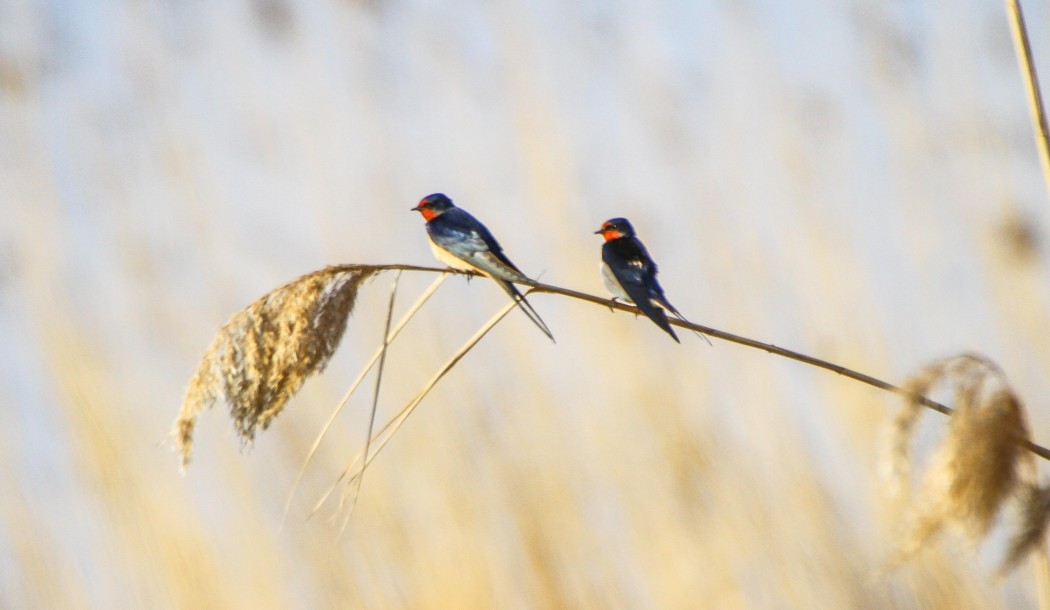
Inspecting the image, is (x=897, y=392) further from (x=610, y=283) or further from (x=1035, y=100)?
(x=610, y=283)

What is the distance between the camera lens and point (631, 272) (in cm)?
177

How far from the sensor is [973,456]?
88 centimetres

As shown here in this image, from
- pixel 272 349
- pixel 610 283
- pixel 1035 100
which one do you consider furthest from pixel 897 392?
pixel 610 283

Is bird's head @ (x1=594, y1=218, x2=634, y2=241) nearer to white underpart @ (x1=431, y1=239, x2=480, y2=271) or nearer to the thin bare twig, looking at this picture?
white underpart @ (x1=431, y1=239, x2=480, y2=271)

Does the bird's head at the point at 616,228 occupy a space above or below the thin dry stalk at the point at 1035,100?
above

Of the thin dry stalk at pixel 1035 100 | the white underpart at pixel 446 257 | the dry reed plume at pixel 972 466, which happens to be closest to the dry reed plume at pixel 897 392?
the dry reed plume at pixel 972 466

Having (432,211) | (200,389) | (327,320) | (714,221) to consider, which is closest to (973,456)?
(327,320)

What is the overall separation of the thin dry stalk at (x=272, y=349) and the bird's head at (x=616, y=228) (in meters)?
1.16

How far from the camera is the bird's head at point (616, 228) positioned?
90.4 inches

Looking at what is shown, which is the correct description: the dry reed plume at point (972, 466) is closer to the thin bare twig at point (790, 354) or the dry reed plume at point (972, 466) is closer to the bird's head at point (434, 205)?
the thin bare twig at point (790, 354)

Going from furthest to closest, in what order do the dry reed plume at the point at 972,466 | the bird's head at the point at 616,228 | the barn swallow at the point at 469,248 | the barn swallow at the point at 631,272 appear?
the bird's head at the point at 616,228 → the barn swallow at the point at 631,272 → the barn swallow at the point at 469,248 → the dry reed plume at the point at 972,466

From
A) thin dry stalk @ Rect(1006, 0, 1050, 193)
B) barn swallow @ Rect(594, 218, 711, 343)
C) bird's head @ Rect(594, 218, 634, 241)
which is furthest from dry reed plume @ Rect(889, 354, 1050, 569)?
bird's head @ Rect(594, 218, 634, 241)

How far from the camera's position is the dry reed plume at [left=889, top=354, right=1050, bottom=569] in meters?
0.86

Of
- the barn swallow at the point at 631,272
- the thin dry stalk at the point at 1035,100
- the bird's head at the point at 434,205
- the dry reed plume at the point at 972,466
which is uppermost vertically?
the bird's head at the point at 434,205
